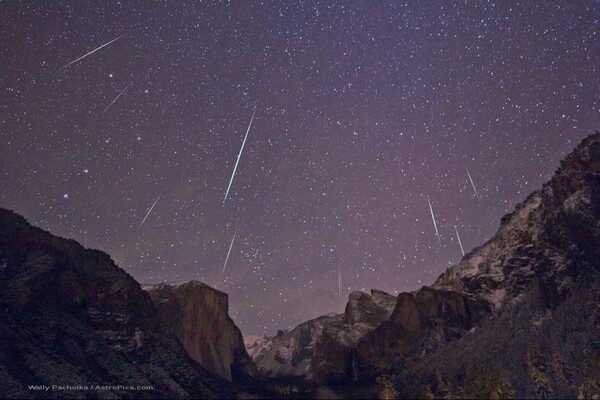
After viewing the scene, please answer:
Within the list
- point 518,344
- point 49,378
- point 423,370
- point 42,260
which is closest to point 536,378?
point 518,344

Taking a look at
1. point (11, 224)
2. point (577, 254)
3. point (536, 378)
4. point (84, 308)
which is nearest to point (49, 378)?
point (84, 308)

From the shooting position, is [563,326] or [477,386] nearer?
[477,386]

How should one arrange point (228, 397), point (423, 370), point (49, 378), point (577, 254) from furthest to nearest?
point (577, 254), point (423, 370), point (228, 397), point (49, 378)

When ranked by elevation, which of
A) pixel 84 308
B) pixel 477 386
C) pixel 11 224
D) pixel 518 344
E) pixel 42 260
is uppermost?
pixel 11 224

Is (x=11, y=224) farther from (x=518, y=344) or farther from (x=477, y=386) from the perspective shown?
(x=518, y=344)

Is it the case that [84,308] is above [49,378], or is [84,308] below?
above

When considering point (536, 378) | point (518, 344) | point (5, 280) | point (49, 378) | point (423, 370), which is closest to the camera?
point (49, 378)
